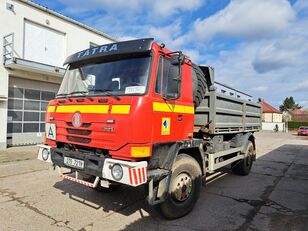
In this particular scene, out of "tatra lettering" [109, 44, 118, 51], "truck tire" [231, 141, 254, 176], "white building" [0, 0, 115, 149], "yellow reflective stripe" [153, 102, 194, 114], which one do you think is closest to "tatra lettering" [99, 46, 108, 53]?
"tatra lettering" [109, 44, 118, 51]

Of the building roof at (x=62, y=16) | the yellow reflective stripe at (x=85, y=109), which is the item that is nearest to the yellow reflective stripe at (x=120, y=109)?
the yellow reflective stripe at (x=85, y=109)

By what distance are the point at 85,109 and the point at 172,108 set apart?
1.37 m

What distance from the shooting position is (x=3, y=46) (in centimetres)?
1184

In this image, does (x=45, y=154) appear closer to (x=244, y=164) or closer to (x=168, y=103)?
(x=168, y=103)

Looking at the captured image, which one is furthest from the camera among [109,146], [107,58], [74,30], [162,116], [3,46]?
[74,30]

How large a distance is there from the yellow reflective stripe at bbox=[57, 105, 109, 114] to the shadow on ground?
183 centimetres

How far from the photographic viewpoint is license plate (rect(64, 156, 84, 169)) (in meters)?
4.03

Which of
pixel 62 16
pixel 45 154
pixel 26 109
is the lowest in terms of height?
pixel 45 154

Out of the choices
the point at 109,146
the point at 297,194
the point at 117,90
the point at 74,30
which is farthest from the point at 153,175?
the point at 74,30

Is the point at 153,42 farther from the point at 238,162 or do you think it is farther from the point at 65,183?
the point at 238,162

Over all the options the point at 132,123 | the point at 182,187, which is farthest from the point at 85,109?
the point at 182,187

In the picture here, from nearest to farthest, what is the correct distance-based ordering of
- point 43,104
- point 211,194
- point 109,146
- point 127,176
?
point 127,176 < point 109,146 < point 211,194 < point 43,104

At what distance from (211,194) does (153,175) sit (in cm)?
263

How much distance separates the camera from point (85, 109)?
13.4 ft
